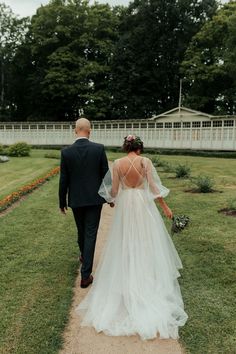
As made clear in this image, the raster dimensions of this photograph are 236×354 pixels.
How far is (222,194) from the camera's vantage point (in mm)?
10328

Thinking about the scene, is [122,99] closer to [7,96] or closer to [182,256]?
[7,96]

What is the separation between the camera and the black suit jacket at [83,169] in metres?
4.45

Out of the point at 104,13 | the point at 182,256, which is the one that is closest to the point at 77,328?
the point at 182,256

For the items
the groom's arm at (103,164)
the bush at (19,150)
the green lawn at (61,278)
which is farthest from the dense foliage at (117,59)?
the groom's arm at (103,164)

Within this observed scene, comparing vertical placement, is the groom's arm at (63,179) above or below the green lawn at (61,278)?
above

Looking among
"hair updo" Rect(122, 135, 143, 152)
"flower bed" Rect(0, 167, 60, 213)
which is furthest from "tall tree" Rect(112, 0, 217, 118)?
"hair updo" Rect(122, 135, 143, 152)

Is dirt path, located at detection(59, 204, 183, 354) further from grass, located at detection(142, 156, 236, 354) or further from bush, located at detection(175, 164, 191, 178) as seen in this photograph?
bush, located at detection(175, 164, 191, 178)

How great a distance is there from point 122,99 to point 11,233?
3436 cm

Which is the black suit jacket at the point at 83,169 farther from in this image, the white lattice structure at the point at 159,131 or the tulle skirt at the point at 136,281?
the white lattice structure at the point at 159,131

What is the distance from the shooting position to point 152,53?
134 ft

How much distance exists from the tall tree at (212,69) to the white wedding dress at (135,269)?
30446 mm

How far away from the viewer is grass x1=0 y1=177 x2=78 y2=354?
3482mm

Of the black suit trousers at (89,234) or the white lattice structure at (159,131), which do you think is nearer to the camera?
the black suit trousers at (89,234)

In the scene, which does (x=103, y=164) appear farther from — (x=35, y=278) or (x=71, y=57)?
(x=71, y=57)
